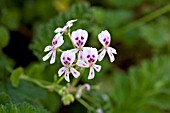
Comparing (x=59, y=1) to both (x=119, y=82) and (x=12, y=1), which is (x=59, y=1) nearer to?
(x=12, y=1)

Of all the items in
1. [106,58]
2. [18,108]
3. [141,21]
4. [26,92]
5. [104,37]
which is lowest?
[18,108]

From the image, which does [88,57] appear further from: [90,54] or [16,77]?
[16,77]

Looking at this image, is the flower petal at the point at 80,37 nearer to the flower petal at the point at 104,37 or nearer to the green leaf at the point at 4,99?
the flower petal at the point at 104,37

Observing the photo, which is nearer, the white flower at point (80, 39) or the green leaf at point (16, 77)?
the white flower at point (80, 39)

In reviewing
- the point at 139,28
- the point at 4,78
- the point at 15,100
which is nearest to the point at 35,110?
the point at 15,100

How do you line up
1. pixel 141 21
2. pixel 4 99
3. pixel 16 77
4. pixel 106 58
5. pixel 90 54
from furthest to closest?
1. pixel 141 21
2. pixel 106 58
3. pixel 16 77
4. pixel 4 99
5. pixel 90 54

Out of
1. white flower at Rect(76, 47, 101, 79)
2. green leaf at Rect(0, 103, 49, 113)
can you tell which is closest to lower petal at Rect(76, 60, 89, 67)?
white flower at Rect(76, 47, 101, 79)

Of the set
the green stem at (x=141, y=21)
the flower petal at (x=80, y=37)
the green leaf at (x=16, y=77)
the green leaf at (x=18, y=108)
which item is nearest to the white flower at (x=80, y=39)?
the flower petal at (x=80, y=37)

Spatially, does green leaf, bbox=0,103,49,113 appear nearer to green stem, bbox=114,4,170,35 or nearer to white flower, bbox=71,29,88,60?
white flower, bbox=71,29,88,60

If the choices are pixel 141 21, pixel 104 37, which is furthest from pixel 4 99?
pixel 141 21
